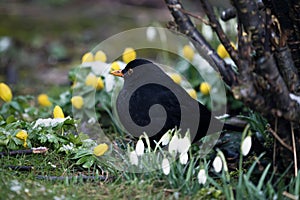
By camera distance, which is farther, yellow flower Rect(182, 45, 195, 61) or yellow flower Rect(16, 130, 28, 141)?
yellow flower Rect(182, 45, 195, 61)

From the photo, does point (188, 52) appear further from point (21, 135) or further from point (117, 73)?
point (21, 135)

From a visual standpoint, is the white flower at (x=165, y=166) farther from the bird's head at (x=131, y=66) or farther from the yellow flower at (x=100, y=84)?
the yellow flower at (x=100, y=84)

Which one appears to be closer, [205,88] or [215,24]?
[215,24]

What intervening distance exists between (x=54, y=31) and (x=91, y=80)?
5084 millimetres

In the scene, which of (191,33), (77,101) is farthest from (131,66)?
(191,33)

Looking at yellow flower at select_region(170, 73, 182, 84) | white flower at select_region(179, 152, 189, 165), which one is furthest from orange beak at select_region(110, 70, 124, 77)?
white flower at select_region(179, 152, 189, 165)

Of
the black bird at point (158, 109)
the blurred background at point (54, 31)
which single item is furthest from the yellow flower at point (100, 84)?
the blurred background at point (54, 31)

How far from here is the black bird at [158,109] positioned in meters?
3.94

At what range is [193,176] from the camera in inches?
128

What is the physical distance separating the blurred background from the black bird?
2.16m

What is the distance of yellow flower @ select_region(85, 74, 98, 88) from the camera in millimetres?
4773

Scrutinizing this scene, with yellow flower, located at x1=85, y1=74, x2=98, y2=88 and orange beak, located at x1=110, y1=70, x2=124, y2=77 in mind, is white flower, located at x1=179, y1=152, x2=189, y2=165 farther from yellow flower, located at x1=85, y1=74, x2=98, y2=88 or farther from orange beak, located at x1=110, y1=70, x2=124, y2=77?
yellow flower, located at x1=85, y1=74, x2=98, y2=88

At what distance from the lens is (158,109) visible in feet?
13.1

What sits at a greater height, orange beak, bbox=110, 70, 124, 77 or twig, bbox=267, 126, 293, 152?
orange beak, bbox=110, 70, 124, 77
